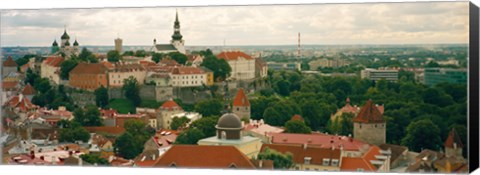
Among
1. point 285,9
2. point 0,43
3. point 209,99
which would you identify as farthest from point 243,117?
point 0,43

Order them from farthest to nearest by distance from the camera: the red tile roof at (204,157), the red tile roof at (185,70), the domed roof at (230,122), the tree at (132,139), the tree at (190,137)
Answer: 1. the red tile roof at (185,70)
2. the tree at (132,139)
3. the tree at (190,137)
4. the domed roof at (230,122)
5. the red tile roof at (204,157)

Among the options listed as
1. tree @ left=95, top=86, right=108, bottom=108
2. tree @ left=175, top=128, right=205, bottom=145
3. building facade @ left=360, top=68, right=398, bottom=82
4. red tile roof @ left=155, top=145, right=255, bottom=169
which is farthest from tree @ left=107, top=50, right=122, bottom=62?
building facade @ left=360, top=68, right=398, bottom=82

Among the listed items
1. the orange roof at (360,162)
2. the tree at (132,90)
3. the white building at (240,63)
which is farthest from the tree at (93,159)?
the orange roof at (360,162)

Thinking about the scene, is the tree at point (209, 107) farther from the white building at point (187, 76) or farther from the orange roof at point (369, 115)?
the orange roof at point (369, 115)

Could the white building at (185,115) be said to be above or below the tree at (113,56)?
below

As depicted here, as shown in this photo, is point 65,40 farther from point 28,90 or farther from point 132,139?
point 132,139

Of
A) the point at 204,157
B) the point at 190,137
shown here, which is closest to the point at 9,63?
the point at 190,137

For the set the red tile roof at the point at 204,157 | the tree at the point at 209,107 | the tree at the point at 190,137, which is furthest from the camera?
the tree at the point at 209,107
